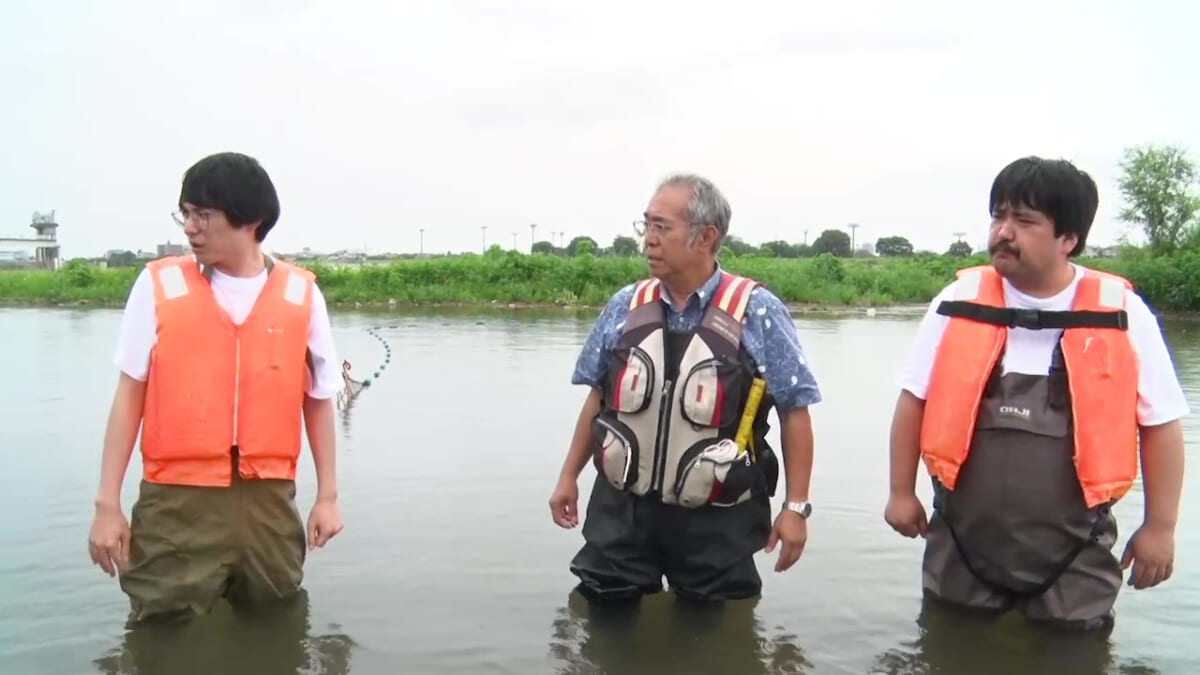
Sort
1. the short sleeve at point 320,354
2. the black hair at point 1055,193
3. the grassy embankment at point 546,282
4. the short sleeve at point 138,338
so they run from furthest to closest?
the grassy embankment at point 546,282 → the short sleeve at point 320,354 → the short sleeve at point 138,338 → the black hair at point 1055,193

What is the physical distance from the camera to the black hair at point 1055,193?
337cm

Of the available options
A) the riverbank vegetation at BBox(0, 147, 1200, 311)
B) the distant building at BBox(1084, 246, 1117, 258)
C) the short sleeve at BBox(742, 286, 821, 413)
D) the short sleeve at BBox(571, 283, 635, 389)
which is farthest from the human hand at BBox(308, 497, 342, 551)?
the distant building at BBox(1084, 246, 1117, 258)

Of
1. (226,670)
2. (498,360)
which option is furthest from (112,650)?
(498,360)

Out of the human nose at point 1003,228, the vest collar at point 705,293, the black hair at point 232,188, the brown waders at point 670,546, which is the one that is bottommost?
the brown waders at point 670,546

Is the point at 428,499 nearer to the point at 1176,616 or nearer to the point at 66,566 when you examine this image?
the point at 66,566

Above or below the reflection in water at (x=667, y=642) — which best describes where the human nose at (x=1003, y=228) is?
above

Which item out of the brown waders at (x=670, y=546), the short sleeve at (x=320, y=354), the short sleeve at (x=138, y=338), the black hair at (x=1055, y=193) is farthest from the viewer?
the brown waders at (x=670, y=546)

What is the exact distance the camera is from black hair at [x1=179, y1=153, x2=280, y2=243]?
3.45 m

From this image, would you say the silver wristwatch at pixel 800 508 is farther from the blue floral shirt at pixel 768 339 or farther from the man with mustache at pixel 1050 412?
the man with mustache at pixel 1050 412

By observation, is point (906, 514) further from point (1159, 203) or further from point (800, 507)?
point (1159, 203)

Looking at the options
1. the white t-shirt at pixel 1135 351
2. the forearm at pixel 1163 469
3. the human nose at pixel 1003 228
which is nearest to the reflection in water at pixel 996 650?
the forearm at pixel 1163 469

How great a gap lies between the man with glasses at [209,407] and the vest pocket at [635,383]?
3.56 feet

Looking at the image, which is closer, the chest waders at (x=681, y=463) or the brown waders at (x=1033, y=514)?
the brown waders at (x=1033, y=514)

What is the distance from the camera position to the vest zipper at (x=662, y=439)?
12.4 feet
